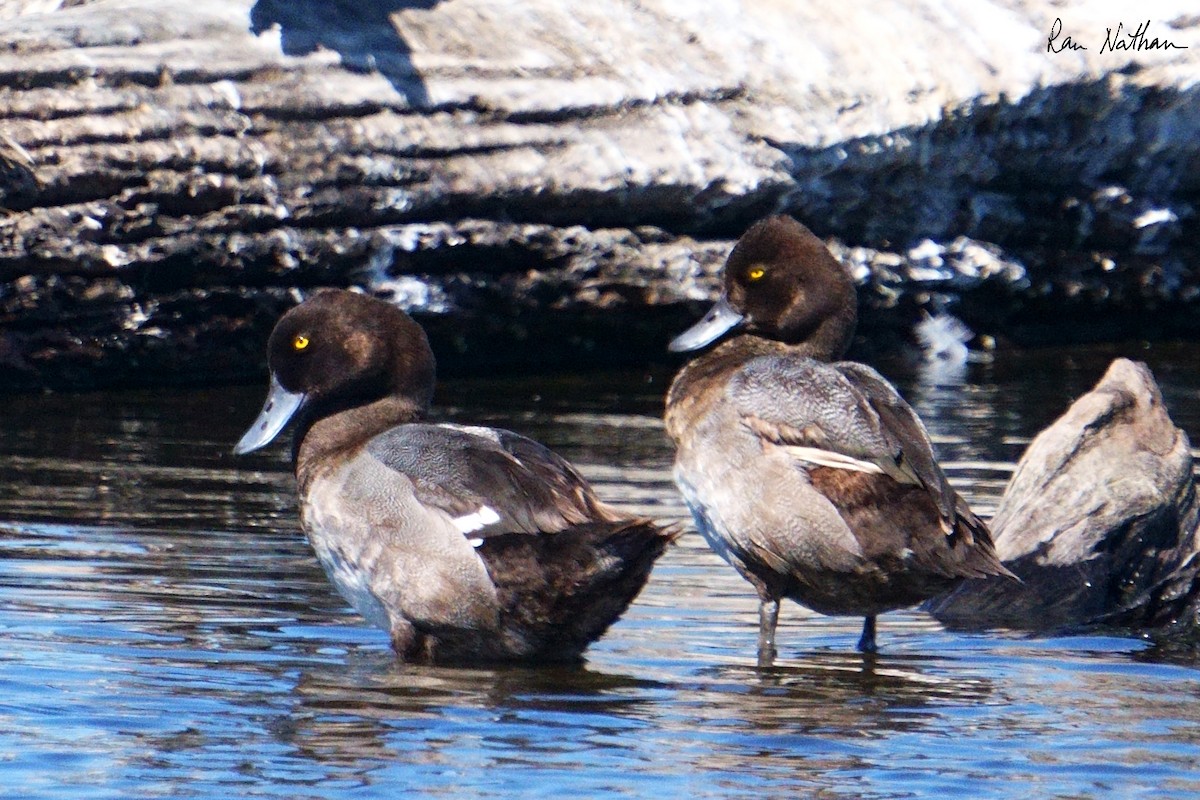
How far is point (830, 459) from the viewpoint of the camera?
16.6 ft

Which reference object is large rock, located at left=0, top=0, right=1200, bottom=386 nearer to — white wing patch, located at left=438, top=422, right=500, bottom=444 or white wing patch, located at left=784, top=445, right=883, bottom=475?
white wing patch, located at left=438, top=422, right=500, bottom=444

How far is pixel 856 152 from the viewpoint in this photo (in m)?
9.76

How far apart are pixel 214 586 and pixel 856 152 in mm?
5073

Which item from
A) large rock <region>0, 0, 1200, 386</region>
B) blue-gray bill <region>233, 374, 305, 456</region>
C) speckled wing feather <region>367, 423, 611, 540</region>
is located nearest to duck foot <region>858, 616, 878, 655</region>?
speckled wing feather <region>367, 423, 611, 540</region>

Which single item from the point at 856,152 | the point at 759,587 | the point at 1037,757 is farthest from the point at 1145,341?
the point at 1037,757

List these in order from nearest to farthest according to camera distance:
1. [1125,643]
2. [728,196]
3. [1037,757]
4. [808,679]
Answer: [1037,757] < [808,679] < [1125,643] < [728,196]

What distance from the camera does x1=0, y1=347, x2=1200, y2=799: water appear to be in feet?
12.3

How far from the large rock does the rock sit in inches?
142

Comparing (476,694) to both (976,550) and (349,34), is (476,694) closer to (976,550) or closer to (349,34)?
(976,550)

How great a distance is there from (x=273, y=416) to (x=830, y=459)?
1536mm

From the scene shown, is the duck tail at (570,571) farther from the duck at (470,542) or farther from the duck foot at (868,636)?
the duck foot at (868,636)

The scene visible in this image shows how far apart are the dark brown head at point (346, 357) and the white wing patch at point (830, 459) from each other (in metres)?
1.01

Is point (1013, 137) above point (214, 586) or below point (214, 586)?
above

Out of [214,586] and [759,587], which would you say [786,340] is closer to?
[759,587]
